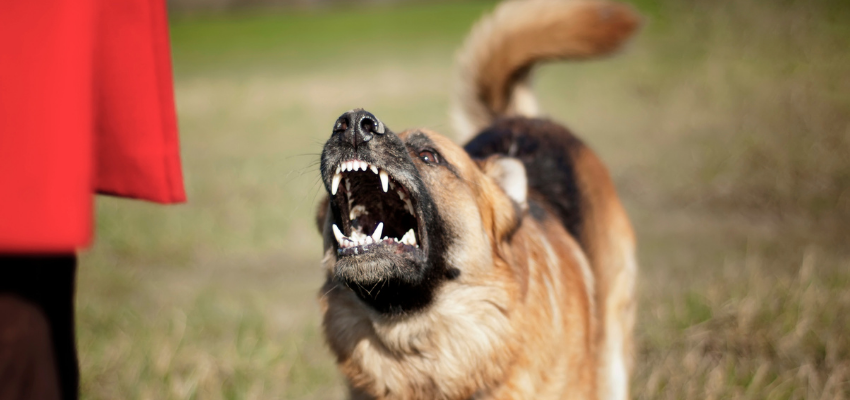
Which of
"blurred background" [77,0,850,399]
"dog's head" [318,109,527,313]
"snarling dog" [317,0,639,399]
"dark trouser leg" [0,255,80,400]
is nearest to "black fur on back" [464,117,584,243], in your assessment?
"snarling dog" [317,0,639,399]

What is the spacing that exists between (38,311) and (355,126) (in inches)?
43.1

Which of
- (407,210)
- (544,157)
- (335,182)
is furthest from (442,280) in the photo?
(544,157)

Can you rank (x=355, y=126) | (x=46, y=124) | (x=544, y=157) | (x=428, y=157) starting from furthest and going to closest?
(x=544, y=157)
(x=428, y=157)
(x=355, y=126)
(x=46, y=124)

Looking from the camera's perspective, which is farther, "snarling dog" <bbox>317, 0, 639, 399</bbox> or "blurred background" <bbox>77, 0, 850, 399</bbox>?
"blurred background" <bbox>77, 0, 850, 399</bbox>

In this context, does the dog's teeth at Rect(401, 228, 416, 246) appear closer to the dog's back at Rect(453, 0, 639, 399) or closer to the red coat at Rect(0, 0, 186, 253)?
the dog's back at Rect(453, 0, 639, 399)

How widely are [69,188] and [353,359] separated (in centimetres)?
150

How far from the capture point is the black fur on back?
3.30m

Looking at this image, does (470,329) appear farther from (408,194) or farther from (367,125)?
(367,125)

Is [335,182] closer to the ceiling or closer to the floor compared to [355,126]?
closer to the floor

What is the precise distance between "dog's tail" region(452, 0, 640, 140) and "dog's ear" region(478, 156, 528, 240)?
1356 millimetres

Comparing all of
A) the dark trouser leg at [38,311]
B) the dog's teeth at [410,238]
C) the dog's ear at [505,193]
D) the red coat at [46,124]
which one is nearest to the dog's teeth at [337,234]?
the dog's teeth at [410,238]

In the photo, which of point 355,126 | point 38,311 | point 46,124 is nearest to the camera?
point 46,124

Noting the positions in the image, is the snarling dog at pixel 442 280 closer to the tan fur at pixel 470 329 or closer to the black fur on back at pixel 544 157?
the tan fur at pixel 470 329

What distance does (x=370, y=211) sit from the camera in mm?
2578
